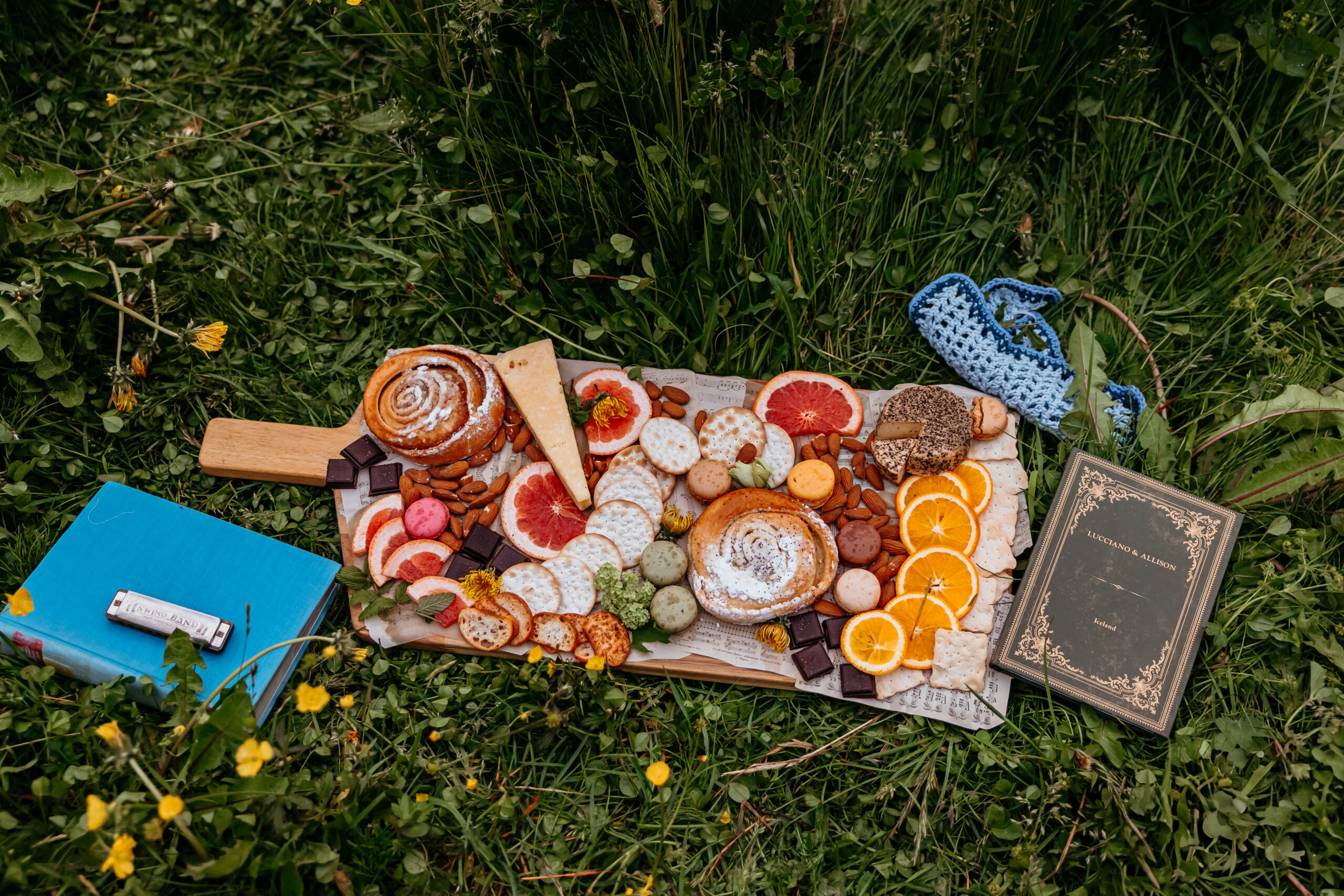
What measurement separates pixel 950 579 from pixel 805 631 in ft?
2.68

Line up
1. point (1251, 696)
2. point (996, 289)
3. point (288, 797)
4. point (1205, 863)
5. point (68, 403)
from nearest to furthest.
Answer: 1. point (288, 797)
2. point (1205, 863)
3. point (1251, 696)
4. point (68, 403)
5. point (996, 289)

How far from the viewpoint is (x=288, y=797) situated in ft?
11.2

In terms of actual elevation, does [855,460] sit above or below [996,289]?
below

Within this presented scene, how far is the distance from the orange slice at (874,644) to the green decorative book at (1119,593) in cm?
54

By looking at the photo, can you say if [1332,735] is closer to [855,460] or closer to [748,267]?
[855,460]

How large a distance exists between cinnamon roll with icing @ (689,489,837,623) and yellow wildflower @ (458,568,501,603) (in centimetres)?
106

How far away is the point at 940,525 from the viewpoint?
4.43m

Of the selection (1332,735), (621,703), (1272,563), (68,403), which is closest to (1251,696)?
(1332,735)

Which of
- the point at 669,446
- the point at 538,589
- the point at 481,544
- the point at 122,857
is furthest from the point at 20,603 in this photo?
the point at 669,446

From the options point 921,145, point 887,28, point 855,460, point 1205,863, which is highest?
point 887,28

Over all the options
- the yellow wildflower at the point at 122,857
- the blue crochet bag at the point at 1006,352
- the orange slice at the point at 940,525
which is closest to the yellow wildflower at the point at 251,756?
the yellow wildflower at the point at 122,857

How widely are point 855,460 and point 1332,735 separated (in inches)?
102

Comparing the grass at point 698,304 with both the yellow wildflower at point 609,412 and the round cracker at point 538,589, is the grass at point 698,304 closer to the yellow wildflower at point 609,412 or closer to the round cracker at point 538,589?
the round cracker at point 538,589

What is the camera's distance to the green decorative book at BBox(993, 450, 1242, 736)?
13.7 ft
